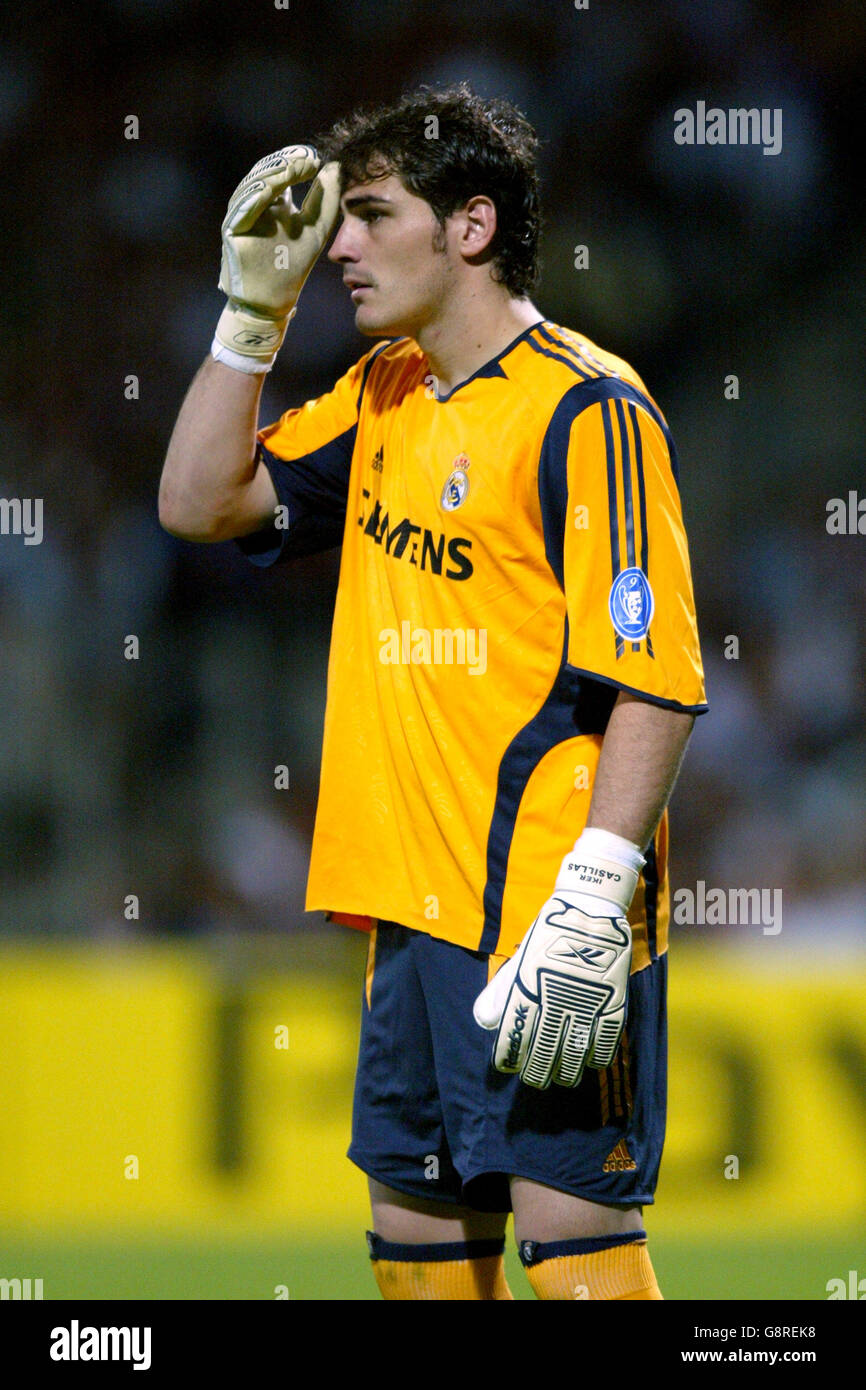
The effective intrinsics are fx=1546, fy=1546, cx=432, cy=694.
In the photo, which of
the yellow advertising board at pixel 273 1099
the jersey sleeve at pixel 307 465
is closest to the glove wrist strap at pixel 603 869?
the jersey sleeve at pixel 307 465

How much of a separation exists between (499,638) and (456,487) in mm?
189

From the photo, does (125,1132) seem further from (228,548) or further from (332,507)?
(228,548)

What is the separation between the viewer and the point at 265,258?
6.57ft

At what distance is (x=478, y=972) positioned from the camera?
181cm

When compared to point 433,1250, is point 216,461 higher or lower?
higher

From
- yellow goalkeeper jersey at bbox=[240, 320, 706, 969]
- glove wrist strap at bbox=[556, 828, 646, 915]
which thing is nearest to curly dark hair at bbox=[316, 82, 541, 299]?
yellow goalkeeper jersey at bbox=[240, 320, 706, 969]

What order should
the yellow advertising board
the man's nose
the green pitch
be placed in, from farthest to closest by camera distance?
the yellow advertising board
the green pitch
the man's nose

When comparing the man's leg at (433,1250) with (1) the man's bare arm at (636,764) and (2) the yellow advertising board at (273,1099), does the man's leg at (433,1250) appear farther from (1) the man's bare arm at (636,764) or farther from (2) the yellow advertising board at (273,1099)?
(2) the yellow advertising board at (273,1099)

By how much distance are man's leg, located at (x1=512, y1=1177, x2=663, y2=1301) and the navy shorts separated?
0.02 metres

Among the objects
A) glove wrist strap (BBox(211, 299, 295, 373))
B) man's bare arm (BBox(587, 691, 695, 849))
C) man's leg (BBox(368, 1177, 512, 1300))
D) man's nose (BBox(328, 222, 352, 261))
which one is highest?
man's nose (BBox(328, 222, 352, 261))

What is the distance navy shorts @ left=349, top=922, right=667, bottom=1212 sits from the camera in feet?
5.71

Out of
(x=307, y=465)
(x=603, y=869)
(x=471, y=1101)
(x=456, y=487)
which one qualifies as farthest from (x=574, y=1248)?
(x=307, y=465)

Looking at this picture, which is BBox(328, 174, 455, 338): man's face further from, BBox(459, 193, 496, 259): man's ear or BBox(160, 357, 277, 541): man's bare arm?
BBox(160, 357, 277, 541): man's bare arm

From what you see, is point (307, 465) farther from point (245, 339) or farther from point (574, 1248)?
point (574, 1248)
